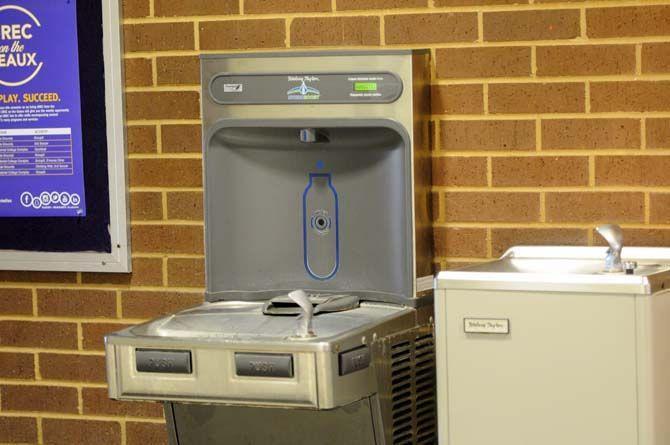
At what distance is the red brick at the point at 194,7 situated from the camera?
3057 mm

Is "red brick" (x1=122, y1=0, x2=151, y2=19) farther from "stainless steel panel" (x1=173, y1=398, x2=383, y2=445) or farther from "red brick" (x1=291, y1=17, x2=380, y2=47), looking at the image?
"stainless steel panel" (x1=173, y1=398, x2=383, y2=445)

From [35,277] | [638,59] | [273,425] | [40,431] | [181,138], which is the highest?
[638,59]

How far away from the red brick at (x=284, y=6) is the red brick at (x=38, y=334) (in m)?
0.93

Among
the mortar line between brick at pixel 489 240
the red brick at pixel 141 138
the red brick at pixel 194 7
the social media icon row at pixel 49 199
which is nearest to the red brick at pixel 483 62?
the mortar line between brick at pixel 489 240

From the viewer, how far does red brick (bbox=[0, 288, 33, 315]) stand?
10.7ft

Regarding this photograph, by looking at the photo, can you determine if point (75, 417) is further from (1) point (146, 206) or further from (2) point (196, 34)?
(2) point (196, 34)

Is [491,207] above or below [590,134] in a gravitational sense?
below

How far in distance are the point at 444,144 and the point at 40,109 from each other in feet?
3.38

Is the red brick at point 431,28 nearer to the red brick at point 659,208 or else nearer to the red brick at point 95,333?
the red brick at point 659,208

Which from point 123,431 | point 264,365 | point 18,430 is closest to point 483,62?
point 264,365

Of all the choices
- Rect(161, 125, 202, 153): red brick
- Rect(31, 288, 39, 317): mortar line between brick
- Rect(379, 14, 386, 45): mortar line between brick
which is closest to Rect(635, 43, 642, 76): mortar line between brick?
Rect(379, 14, 386, 45): mortar line between brick

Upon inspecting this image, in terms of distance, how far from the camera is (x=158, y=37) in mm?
3113

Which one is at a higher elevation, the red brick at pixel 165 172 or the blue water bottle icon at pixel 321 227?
the red brick at pixel 165 172

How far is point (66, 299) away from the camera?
10.6 feet
